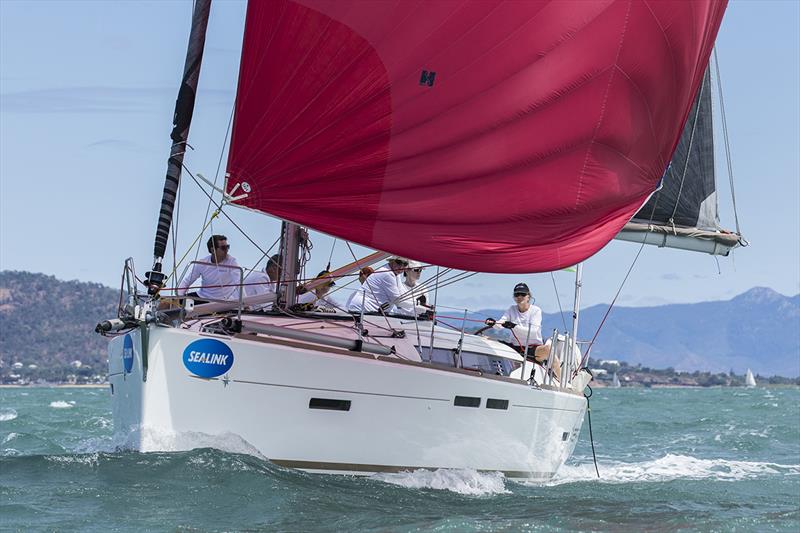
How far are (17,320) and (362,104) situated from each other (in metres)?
174

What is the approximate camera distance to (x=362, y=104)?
9.28 meters

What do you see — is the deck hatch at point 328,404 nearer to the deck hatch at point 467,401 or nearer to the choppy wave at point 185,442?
the choppy wave at point 185,442

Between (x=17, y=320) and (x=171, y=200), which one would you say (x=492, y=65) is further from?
(x=17, y=320)

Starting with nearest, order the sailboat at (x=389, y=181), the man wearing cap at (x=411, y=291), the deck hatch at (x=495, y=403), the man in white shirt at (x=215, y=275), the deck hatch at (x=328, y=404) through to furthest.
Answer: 1. the sailboat at (x=389, y=181)
2. the deck hatch at (x=328, y=404)
3. the deck hatch at (x=495, y=403)
4. the man in white shirt at (x=215, y=275)
5. the man wearing cap at (x=411, y=291)

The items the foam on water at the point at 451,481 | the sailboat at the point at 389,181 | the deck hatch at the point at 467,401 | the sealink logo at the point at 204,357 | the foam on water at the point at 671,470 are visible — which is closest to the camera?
the sealink logo at the point at 204,357

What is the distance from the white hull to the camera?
909cm

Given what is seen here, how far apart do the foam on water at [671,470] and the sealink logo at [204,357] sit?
16.3 ft

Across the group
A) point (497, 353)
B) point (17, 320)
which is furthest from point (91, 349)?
point (497, 353)

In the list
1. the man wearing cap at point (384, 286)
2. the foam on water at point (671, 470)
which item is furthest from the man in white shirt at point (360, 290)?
the foam on water at point (671, 470)

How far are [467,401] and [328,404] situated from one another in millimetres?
1518

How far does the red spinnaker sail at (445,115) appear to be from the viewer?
924 cm

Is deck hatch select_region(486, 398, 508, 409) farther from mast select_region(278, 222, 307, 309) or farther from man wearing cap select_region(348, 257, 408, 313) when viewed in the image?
mast select_region(278, 222, 307, 309)

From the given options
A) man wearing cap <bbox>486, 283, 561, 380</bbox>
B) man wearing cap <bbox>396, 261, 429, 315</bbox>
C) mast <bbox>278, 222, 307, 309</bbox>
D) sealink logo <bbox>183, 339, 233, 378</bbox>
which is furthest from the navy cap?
sealink logo <bbox>183, 339, 233, 378</bbox>

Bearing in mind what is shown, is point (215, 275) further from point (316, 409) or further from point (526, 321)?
point (526, 321)
